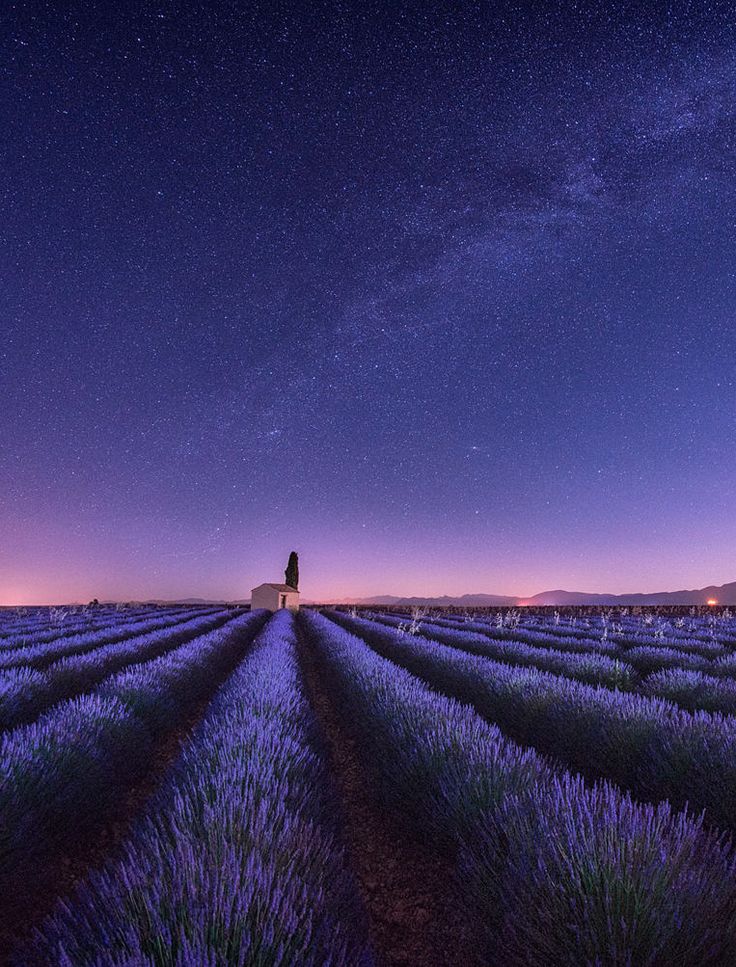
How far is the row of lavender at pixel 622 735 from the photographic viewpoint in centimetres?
332

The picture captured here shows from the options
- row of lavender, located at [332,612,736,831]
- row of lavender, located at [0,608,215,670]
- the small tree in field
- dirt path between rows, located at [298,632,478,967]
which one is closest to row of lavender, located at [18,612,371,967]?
dirt path between rows, located at [298,632,478,967]

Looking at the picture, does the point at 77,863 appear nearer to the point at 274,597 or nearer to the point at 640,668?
the point at 640,668

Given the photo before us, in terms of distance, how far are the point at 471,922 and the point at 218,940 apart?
48.0 inches

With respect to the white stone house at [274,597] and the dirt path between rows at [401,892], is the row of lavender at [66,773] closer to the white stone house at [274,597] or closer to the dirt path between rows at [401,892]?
the dirt path between rows at [401,892]

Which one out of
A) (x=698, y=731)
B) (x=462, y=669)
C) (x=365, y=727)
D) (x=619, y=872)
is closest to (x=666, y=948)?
(x=619, y=872)

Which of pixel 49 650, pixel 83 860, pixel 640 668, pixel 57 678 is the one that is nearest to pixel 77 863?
pixel 83 860

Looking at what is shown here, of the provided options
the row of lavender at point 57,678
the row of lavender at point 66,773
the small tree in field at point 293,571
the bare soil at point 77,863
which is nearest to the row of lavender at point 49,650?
the row of lavender at point 57,678

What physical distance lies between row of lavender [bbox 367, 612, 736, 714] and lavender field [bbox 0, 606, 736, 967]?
0.21 ft

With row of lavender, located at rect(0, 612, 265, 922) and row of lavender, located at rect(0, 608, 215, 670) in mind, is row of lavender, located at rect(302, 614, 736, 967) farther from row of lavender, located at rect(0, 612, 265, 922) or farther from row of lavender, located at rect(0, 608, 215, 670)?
row of lavender, located at rect(0, 608, 215, 670)

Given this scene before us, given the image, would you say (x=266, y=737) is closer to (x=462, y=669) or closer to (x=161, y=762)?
(x=161, y=762)

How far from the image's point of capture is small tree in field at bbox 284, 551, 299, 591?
51.2 metres

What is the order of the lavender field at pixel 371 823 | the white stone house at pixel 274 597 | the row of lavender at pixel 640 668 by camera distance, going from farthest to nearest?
the white stone house at pixel 274 597, the row of lavender at pixel 640 668, the lavender field at pixel 371 823

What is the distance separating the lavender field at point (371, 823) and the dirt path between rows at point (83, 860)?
0.02 m

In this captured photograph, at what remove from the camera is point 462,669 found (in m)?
7.32
